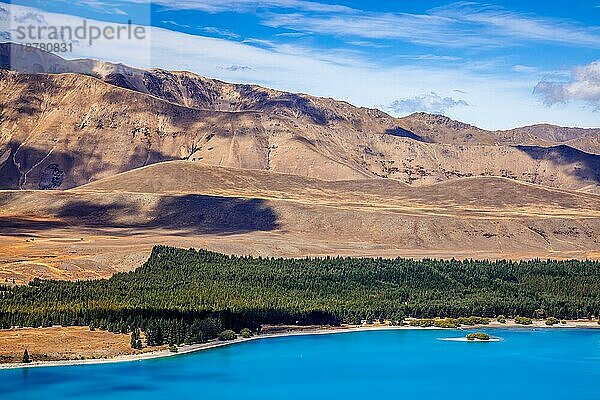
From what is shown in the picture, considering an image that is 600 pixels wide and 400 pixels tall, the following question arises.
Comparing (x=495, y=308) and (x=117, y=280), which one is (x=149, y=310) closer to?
(x=117, y=280)

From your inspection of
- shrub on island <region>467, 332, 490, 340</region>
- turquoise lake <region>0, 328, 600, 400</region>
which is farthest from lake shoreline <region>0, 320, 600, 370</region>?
shrub on island <region>467, 332, 490, 340</region>

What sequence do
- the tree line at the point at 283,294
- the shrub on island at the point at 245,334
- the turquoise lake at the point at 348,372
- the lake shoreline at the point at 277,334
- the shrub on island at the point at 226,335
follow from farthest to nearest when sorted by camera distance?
1. the shrub on island at the point at 245,334
2. the tree line at the point at 283,294
3. the shrub on island at the point at 226,335
4. the lake shoreline at the point at 277,334
5. the turquoise lake at the point at 348,372

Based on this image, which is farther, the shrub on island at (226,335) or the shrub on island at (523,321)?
the shrub on island at (523,321)

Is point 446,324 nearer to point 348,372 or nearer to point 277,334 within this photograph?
point 277,334

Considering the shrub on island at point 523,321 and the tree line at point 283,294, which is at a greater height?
the tree line at point 283,294

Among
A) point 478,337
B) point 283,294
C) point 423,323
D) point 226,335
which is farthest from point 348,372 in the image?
point 283,294

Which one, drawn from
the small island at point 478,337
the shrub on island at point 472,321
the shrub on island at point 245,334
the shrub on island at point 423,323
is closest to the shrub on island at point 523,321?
the shrub on island at point 472,321

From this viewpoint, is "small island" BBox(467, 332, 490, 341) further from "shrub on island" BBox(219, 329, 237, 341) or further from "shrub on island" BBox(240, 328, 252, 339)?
"shrub on island" BBox(219, 329, 237, 341)

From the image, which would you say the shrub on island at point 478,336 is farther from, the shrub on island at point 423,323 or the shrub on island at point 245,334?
the shrub on island at point 245,334

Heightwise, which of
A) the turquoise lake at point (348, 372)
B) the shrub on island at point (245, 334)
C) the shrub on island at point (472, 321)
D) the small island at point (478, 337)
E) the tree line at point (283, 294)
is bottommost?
the turquoise lake at point (348, 372)
